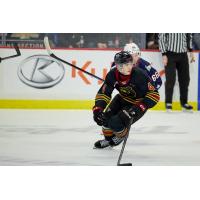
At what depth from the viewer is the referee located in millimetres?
5434

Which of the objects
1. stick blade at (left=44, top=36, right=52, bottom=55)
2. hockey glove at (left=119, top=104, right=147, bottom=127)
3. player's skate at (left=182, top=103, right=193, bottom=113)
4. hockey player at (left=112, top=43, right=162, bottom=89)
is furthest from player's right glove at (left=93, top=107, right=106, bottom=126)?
player's skate at (left=182, top=103, right=193, bottom=113)

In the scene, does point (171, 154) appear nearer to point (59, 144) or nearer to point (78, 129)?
point (59, 144)

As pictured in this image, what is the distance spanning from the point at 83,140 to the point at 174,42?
1.86 meters

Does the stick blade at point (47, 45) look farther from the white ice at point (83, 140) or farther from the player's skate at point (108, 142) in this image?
the player's skate at point (108, 142)

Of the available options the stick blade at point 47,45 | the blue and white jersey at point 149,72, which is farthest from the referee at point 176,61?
the blue and white jersey at point 149,72

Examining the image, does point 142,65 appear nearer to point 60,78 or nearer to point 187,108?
point 187,108

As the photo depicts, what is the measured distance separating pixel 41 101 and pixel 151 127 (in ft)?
4.63

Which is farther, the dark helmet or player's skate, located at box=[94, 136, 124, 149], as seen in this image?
player's skate, located at box=[94, 136, 124, 149]

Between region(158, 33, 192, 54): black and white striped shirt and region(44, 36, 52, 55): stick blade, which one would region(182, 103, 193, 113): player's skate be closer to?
region(158, 33, 192, 54): black and white striped shirt

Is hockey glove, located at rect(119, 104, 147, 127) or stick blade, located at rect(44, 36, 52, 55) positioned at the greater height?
stick blade, located at rect(44, 36, 52, 55)

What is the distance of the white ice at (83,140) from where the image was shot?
3.45m

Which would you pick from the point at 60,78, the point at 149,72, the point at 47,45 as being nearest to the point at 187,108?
the point at 60,78

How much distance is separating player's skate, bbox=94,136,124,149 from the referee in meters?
1.79

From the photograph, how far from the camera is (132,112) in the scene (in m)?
3.35
